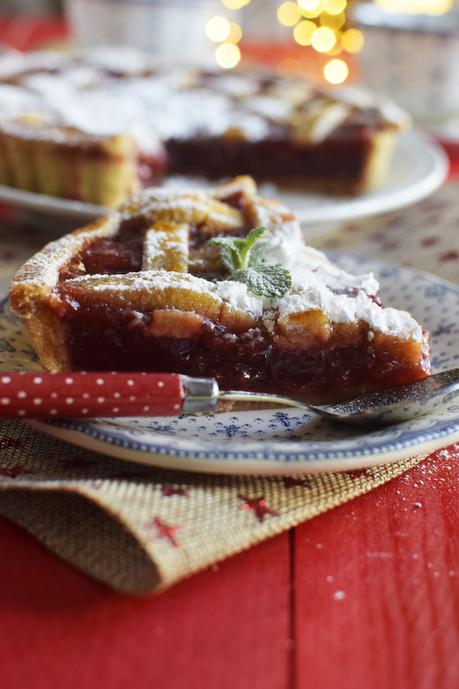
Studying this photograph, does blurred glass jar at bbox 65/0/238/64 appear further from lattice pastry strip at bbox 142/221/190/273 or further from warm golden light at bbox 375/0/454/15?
lattice pastry strip at bbox 142/221/190/273

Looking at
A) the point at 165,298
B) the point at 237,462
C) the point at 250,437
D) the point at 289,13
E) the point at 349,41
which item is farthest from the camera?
the point at 289,13

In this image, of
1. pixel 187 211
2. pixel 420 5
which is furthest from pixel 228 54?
pixel 187 211

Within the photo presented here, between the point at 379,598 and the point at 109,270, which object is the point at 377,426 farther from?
the point at 109,270

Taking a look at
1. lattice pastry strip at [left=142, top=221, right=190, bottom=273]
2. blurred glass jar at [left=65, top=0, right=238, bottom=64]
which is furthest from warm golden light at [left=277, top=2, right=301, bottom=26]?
lattice pastry strip at [left=142, top=221, right=190, bottom=273]

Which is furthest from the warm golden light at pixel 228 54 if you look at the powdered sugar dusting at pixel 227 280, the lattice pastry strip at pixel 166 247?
the lattice pastry strip at pixel 166 247

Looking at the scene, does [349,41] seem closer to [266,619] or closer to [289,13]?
[289,13]

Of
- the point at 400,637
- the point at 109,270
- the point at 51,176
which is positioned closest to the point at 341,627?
the point at 400,637
